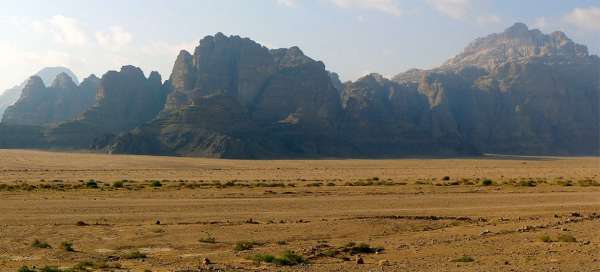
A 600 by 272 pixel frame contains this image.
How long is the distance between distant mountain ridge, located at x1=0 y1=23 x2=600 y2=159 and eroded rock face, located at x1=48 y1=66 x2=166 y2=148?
0.27 meters

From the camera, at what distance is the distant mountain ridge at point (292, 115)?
131000 mm

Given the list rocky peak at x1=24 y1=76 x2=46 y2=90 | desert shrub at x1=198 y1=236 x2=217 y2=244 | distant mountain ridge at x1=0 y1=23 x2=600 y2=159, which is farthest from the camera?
rocky peak at x1=24 y1=76 x2=46 y2=90

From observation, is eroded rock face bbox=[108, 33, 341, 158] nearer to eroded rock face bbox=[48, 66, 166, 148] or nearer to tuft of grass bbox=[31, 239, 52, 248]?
eroded rock face bbox=[48, 66, 166, 148]

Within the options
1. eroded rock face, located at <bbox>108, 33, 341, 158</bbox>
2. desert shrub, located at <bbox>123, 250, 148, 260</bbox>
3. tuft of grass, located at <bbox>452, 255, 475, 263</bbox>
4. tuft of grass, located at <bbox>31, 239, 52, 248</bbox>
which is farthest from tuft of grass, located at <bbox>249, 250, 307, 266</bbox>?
eroded rock face, located at <bbox>108, 33, 341, 158</bbox>

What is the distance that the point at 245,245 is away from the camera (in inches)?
810

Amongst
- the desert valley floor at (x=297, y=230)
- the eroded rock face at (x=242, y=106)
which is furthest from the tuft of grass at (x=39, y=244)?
the eroded rock face at (x=242, y=106)

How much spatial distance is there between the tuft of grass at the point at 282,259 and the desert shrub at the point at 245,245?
6.77 feet

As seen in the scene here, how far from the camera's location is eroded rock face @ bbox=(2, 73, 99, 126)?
16829cm

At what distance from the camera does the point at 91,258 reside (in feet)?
60.5

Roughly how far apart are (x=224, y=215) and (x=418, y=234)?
928 cm

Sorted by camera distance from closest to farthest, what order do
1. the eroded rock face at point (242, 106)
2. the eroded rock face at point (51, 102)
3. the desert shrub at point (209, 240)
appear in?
1. the desert shrub at point (209, 240)
2. the eroded rock face at point (242, 106)
3. the eroded rock face at point (51, 102)

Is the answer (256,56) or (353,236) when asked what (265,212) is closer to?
(353,236)

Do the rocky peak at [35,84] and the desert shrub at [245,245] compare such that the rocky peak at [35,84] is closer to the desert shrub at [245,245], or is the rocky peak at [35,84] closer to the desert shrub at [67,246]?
the desert shrub at [67,246]

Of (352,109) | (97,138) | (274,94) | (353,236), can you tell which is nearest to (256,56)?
(274,94)
